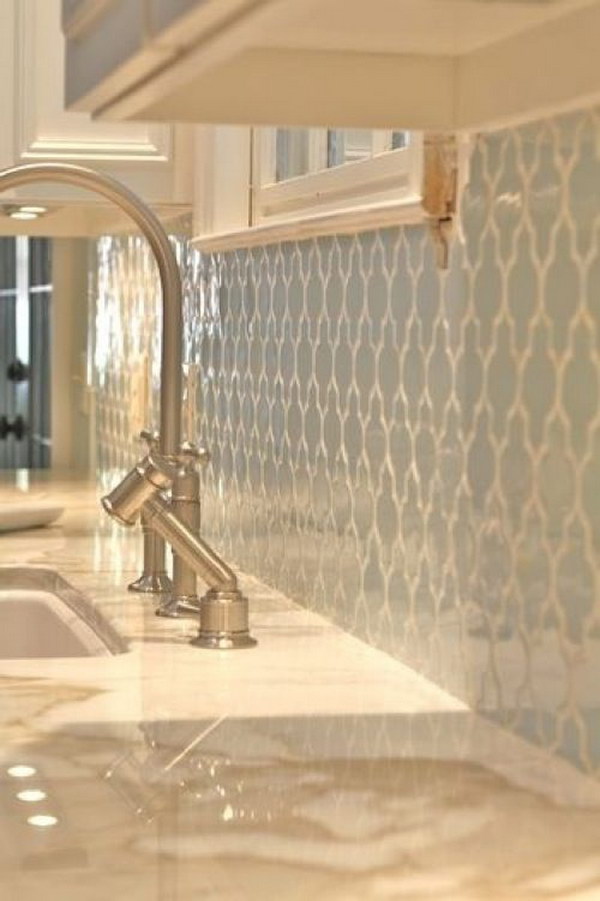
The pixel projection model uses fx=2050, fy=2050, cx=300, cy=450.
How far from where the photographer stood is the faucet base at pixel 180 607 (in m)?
2.32

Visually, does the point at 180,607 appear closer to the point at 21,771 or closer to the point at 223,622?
the point at 223,622

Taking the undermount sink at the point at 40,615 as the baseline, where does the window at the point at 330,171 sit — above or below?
above

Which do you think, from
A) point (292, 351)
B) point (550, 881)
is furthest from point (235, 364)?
point (550, 881)

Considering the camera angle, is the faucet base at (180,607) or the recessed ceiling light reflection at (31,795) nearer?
the recessed ceiling light reflection at (31,795)

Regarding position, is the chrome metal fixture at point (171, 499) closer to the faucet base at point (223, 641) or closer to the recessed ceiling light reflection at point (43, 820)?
the faucet base at point (223, 641)

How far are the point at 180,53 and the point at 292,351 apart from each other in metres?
1.32

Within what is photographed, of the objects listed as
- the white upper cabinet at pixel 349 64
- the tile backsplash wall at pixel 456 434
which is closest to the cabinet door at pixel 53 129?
the tile backsplash wall at pixel 456 434

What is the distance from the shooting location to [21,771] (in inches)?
60.0

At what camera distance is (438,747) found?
163cm

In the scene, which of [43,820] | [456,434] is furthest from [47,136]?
[43,820]

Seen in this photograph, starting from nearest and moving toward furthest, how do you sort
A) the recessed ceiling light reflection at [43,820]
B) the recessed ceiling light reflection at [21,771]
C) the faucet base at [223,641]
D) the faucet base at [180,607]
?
the recessed ceiling light reflection at [43,820] < the recessed ceiling light reflection at [21,771] < the faucet base at [223,641] < the faucet base at [180,607]

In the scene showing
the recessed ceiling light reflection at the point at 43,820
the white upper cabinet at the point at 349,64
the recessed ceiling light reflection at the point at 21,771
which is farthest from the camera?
the recessed ceiling light reflection at the point at 21,771

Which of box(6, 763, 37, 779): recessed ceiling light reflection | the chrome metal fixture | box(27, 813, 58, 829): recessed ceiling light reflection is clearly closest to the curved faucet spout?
the chrome metal fixture

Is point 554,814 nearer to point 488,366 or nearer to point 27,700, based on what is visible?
point 488,366
